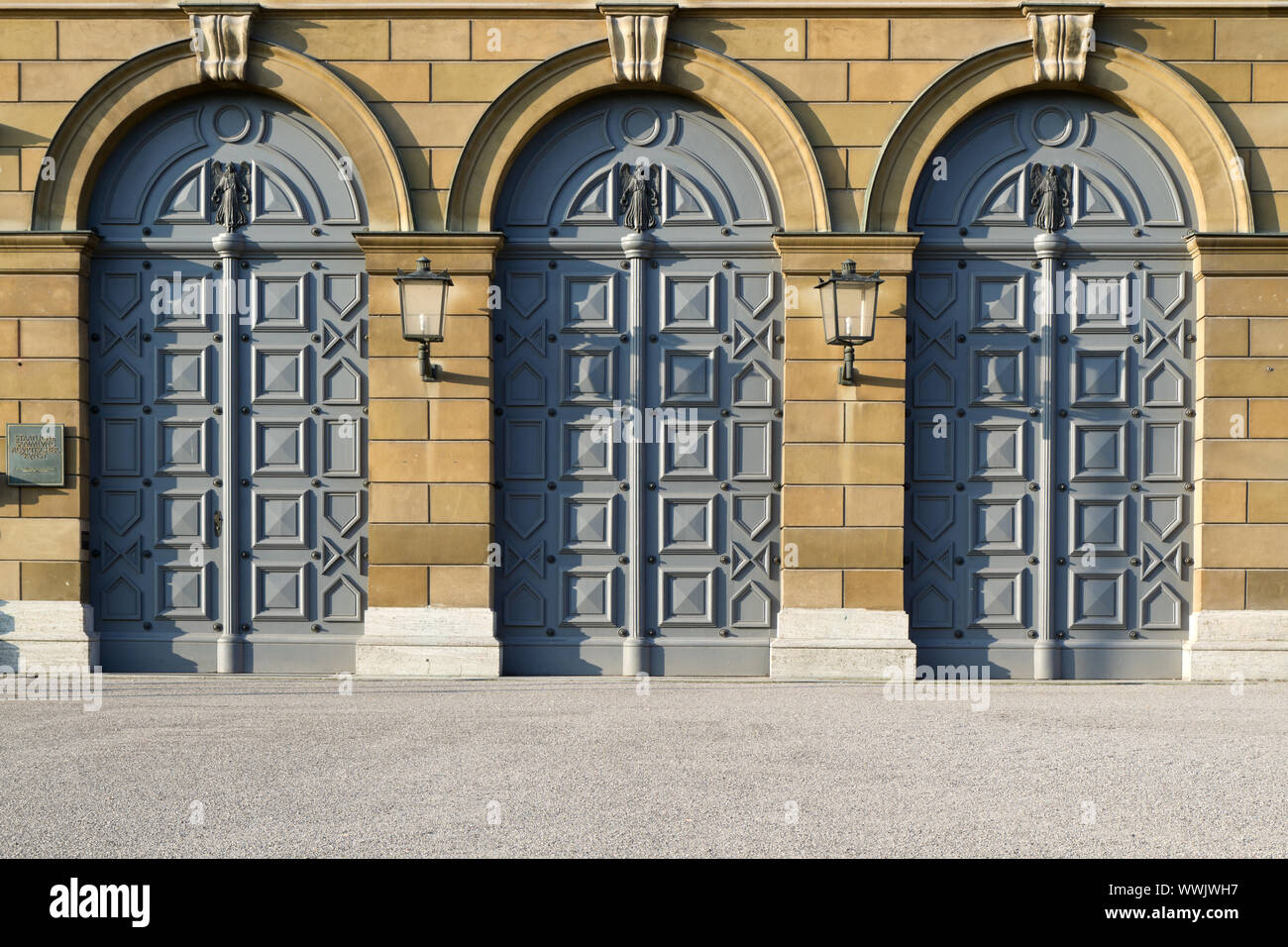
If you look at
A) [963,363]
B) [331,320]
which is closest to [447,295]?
[331,320]

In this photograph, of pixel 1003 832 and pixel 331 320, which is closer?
pixel 1003 832

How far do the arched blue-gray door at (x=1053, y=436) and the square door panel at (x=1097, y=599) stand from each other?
12mm

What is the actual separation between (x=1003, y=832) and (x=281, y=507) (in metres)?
8.42

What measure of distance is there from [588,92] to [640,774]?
717 cm

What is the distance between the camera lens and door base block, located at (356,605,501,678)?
1277 cm

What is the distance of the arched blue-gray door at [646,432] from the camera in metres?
13.1

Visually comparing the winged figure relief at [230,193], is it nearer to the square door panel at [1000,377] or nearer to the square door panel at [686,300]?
the square door panel at [686,300]

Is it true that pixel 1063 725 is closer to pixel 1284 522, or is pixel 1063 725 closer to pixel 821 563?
pixel 821 563

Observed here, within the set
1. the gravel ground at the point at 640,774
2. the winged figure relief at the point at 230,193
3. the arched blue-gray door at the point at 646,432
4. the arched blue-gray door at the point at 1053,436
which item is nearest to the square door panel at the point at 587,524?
the arched blue-gray door at the point at 646,432

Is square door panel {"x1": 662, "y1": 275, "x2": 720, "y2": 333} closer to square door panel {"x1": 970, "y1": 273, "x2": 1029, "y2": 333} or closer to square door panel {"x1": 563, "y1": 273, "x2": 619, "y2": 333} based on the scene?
square door panel {"x1": 563, "y1": 273, "x2": 619, "y2": 333}

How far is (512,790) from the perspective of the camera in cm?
734

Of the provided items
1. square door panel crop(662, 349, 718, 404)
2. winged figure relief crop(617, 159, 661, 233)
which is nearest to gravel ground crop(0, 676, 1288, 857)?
square door panel crop(662, 349, 718, 404)

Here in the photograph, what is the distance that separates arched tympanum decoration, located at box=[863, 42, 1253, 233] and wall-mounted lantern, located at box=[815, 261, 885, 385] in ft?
2.63

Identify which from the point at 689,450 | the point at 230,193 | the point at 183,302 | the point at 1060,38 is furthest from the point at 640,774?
the point at 1060,38
